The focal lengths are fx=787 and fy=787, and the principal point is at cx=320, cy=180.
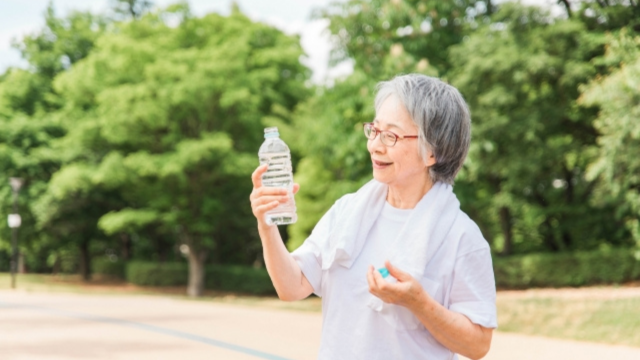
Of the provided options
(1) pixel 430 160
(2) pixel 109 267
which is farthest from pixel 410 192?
(2) pixel 109 267

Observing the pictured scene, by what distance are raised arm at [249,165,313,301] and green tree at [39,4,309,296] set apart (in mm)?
23198

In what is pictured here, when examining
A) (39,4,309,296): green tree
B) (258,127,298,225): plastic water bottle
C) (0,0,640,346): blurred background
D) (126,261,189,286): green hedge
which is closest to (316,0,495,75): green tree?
(0,0,640,346): blurred background

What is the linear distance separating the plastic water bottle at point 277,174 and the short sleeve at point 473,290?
0.50 m

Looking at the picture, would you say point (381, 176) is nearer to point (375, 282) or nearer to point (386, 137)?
point (386, 137)

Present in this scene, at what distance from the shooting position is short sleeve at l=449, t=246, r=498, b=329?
2029mm

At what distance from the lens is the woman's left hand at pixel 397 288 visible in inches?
73.7

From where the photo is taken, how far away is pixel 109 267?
42.2m

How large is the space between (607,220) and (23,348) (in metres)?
18.9

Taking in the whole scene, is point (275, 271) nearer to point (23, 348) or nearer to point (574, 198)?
point (23, 348)

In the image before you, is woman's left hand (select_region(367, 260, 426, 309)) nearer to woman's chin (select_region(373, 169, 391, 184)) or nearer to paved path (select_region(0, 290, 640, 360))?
woman's chin (select_region(373, 169, 391, 184))

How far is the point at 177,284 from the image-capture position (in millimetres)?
33781

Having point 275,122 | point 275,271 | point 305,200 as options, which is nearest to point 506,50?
point 305,200

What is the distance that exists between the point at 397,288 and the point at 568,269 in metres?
21.7

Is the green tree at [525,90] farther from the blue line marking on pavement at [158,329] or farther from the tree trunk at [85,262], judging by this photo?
the tree trunk at [85,262]
